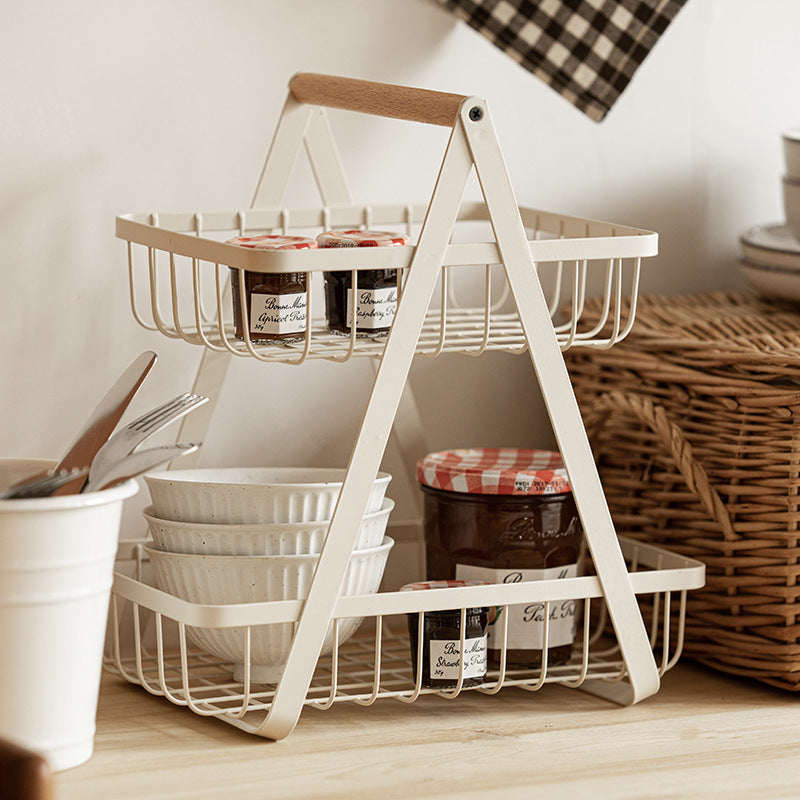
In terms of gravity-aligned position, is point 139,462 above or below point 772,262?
below

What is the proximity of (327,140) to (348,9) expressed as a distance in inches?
6.3

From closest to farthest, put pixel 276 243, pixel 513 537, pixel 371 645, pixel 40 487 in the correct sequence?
pixel 40 487 < pixel 276 243 < pixel 513 537 < pixel 371 645

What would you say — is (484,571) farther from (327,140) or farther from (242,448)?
(327,140)

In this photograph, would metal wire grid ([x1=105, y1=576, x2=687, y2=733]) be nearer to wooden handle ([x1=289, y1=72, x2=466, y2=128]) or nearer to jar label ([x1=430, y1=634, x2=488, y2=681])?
jar label ([x1=430, y1=634, x2=488, y2=681])

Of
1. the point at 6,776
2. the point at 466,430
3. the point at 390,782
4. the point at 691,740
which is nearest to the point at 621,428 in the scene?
the point at 466,430

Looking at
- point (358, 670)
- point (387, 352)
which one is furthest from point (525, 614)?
point (387, 352)

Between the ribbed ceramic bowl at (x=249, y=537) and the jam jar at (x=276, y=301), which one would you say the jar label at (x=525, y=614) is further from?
the jam jar at (x=276, y=301)

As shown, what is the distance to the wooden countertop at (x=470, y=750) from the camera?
888 millimetres

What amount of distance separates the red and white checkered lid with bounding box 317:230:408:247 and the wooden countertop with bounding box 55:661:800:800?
0.40 meters

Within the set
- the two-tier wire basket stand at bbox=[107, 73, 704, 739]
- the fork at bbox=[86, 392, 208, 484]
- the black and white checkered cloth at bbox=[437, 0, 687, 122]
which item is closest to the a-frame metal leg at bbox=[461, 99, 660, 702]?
the two-tier wire basket stand at bbox=[107, 73, 704, 739]

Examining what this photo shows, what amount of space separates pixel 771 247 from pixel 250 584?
2.18 feet

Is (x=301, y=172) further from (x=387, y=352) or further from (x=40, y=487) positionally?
(x=40, y=487)

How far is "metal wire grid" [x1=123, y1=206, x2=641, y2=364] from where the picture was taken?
3.18 feet

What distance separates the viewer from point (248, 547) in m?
0.99
